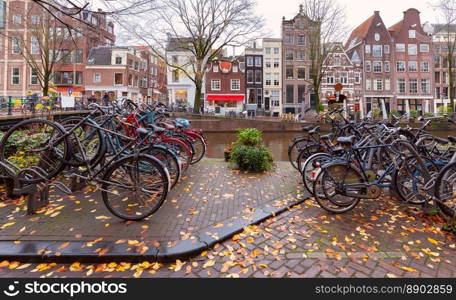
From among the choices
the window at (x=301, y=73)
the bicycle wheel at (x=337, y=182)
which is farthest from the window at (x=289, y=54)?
the bicycle wheel at (x=337, y=182)

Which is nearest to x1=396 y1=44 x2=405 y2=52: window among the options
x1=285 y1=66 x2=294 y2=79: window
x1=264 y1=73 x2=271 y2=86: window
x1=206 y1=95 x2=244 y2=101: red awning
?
x1=285 y1=66 x2=294 y2=79: window

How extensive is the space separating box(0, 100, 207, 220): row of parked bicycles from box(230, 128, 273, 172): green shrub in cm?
236

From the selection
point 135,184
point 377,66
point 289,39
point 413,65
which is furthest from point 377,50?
point 135,184

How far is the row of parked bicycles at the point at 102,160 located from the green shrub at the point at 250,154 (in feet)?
7.73

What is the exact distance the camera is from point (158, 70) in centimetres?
5603

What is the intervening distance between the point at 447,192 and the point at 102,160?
5099 mm

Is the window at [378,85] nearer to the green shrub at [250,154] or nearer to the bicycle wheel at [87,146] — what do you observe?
the green shrub at [250,154]

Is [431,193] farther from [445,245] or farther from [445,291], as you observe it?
[445,291]

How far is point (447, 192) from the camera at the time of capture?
11.7 feet

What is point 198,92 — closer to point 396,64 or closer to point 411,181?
point 411,181

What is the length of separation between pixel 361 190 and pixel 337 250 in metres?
1.37

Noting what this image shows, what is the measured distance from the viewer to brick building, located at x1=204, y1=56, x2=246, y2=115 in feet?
129

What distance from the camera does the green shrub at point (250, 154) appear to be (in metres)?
6.59

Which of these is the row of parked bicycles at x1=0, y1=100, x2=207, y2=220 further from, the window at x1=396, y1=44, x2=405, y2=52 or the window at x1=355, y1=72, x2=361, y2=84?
the window at x1=396, y1=44, x2=405, y2=52
